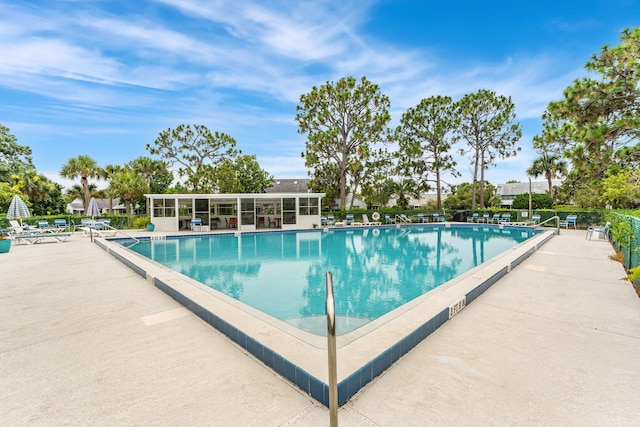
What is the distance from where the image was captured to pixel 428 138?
2706cm

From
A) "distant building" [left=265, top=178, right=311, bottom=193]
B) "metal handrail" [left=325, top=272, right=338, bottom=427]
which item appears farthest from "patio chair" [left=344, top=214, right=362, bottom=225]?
"metal handrail" [left=325, top=272, right=338, bottom=427]

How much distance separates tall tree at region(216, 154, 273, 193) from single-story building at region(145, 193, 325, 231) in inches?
413

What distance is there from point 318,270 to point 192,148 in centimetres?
3028

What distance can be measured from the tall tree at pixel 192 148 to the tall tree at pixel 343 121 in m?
12.3

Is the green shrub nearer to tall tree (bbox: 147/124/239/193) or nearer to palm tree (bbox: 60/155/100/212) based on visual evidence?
palm tree (bbox: 60/155/100/212)

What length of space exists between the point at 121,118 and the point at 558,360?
27.3 metres

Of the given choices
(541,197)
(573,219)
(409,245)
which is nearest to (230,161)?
(409,245)

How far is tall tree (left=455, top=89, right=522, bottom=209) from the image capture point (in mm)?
25875

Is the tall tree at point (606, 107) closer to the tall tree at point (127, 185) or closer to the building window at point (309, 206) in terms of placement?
the building window at point (309, 206)

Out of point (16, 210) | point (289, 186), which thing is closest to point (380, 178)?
point (289, 186)

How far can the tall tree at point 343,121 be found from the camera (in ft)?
77.4

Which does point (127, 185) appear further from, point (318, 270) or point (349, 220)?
point (318, 270)

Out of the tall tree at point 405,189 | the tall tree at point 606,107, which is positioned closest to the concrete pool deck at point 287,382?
the tall tree at point 606,107

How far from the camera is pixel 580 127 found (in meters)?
10.3
